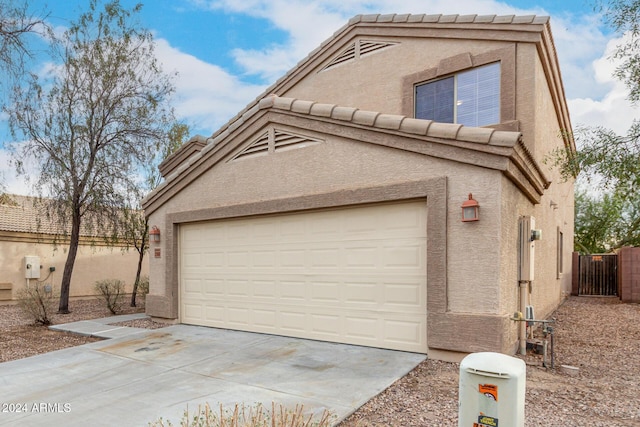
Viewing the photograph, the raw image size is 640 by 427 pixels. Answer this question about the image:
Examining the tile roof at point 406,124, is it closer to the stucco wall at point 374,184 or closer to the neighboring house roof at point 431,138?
the neighboring house roof at point 431,138

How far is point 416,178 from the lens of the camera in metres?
6.80

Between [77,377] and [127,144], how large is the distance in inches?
337

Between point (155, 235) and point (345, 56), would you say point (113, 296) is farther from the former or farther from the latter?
point (345, 56)

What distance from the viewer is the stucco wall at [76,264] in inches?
644

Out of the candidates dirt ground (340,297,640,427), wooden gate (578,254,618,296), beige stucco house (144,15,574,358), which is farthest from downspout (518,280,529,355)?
wooden gate (578,254,618,296)

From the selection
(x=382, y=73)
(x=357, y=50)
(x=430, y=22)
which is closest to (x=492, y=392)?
(x=430, y=22)

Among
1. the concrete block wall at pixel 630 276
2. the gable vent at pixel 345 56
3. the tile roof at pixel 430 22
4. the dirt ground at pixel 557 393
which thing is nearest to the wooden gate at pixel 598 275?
the concrete block wall at pixel 630 276

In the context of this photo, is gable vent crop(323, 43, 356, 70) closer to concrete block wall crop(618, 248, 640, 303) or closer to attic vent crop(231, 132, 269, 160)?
attic vent crop(231, 132, 269, 160)

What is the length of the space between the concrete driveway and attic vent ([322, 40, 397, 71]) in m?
7.77

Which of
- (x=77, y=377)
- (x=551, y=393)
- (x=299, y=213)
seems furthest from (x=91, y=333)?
(x=551, y=393)

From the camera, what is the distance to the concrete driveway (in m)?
4.73

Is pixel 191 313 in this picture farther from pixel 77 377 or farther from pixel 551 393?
pixel 551 393

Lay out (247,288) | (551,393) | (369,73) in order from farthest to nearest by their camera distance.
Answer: (369,73)
(247,288)
(551,393)

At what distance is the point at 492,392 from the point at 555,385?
116 inches
